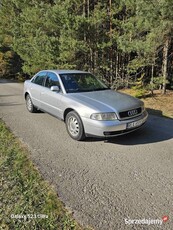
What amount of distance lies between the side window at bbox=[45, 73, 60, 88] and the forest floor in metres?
3.56

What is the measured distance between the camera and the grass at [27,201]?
95.3 inches

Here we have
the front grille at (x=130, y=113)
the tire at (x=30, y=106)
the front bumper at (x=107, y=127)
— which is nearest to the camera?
the front bumper at (x=107, y=127)

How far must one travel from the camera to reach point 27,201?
8.98ft

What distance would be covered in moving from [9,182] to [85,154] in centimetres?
151

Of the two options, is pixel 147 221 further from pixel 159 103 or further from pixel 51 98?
pixel 159 103

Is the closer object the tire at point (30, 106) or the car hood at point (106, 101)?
the car hood at point (106, 101)

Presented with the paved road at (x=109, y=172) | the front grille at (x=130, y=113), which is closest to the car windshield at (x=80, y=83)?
the paved road at (x=109, y=172)

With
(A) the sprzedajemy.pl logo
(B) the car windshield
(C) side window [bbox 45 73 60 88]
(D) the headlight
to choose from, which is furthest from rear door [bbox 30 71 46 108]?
(A) the sprzedajemy.pl logo

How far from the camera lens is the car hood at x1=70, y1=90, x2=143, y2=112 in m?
4.41

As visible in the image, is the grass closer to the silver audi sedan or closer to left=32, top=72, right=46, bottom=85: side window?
→ the silver audi sedan

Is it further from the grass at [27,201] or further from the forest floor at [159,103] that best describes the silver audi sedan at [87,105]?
the forest floor at [159,103]

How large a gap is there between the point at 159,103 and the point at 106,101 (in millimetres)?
4205

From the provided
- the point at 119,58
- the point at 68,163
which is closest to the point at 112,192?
the point at 68,163

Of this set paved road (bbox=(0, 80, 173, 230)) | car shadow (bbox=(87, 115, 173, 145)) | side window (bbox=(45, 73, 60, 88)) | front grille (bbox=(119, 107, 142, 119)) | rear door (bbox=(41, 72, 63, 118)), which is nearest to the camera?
paved road (bbox=(0, 80, 173, 230))
